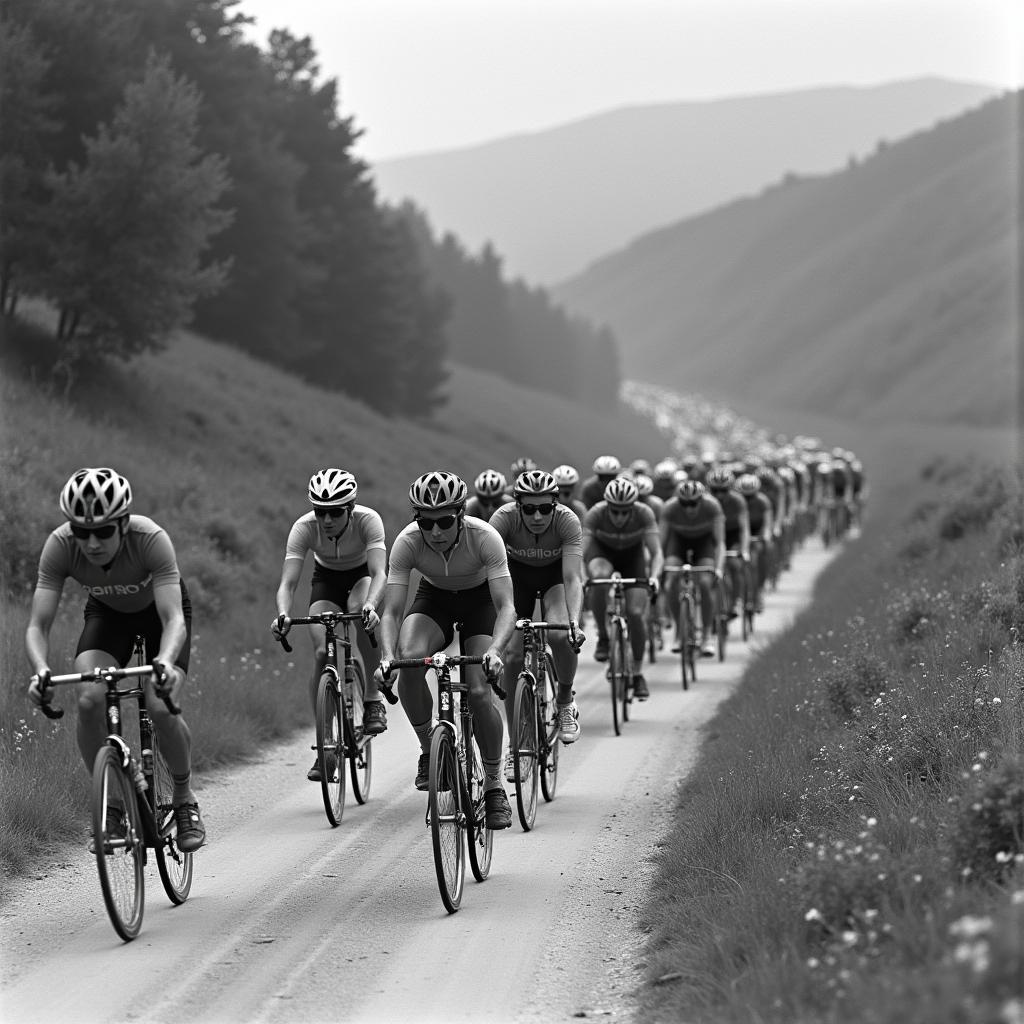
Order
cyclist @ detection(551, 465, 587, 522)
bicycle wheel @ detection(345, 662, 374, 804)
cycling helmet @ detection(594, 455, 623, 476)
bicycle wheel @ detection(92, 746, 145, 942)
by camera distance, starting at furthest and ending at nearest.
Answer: cycling helmet @ detection(594, 455, 623, 476)
cyclist @ detection(551, 465, 587, 522)
bicycle wheel @ detection(345, 662, 374, 804)
bicycle wheel @ detection(92, 746, 145, 942)

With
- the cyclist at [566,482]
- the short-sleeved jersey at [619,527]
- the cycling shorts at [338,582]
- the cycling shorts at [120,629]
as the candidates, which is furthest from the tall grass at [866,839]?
the cyclist at [566,482]

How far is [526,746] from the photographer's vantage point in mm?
10570

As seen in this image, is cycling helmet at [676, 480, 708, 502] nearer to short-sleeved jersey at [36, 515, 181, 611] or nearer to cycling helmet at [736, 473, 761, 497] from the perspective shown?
cycling helmet at [736, 473, 761, 497]

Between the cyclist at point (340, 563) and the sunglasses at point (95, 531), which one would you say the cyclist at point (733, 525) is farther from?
the sunglasses at point (95, 531)

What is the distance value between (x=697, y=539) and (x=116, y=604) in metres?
11.0

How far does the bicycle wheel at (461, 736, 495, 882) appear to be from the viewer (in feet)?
28.0

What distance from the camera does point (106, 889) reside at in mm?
7176

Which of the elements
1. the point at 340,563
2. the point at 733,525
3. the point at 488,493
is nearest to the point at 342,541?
the point at 340,563

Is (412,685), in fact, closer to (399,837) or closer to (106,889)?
(399,837)

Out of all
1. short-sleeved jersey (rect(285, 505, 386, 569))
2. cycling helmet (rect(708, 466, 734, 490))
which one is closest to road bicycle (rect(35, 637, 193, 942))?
short-sleeved jersey (rect(285, 505, 386, 569))

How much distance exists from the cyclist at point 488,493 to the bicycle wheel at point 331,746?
2.62 metres

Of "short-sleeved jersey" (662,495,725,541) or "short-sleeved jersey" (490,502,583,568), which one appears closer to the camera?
"short-sleeved jersey" (490,502,583,568)

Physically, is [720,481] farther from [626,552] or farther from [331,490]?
[331,490]

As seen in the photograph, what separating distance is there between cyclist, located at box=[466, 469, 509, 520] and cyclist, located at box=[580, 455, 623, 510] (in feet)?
7.32
